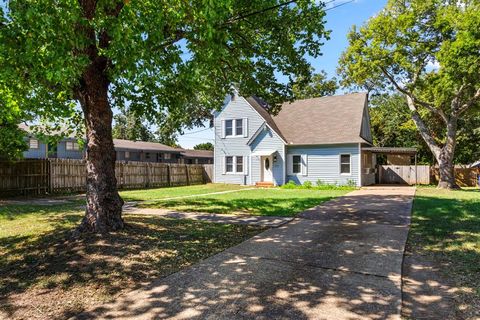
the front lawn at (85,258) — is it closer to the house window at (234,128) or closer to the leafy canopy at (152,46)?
the leafy canopy at (152,46)

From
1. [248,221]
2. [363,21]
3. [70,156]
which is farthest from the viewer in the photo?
[70,156]

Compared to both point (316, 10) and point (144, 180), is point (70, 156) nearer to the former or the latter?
point (144, 180)

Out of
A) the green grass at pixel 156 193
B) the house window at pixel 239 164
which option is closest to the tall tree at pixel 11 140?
the green grass at pixel 156 193

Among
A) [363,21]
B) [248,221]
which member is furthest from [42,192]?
[363,21]

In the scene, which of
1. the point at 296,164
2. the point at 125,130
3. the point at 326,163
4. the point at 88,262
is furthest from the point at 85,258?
the point at 125,130

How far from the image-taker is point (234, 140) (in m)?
26.3

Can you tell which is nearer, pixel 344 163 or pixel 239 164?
pixel 344 163

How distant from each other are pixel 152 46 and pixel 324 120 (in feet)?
67.7

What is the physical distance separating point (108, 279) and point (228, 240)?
281 centimetres

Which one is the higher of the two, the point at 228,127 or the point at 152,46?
the point at 228,127

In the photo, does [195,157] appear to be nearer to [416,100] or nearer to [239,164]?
[239,164]

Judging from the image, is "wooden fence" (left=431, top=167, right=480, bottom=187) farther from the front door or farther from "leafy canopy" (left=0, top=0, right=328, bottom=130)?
"leafy canopy" (left=0, top=0, right=328, bottom=130)

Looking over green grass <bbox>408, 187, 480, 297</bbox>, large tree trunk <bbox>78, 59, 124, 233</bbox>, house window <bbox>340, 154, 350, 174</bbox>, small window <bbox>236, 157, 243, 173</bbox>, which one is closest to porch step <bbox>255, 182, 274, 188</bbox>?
small window <bbox>236, 157, 243, 173</bbox>

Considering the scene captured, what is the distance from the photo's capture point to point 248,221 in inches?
363
